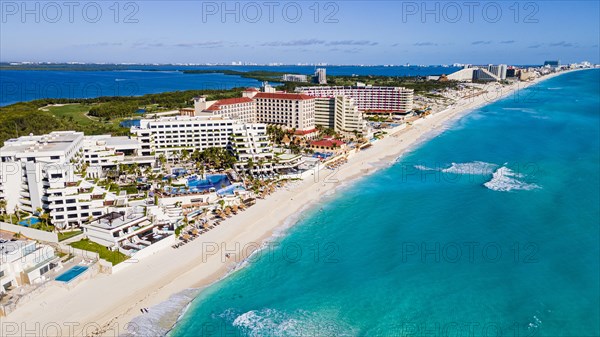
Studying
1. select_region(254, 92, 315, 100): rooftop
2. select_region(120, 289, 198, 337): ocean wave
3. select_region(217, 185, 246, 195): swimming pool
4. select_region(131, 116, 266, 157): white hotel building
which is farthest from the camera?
select_region(254, 92, 315, 100): rooftop

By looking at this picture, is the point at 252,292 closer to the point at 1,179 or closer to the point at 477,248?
the point at 477,248

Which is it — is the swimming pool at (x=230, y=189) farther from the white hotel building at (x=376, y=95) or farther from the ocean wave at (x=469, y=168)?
the white hotel building at (x=376, y=95)

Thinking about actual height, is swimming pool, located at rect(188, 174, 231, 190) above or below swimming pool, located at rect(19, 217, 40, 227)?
above

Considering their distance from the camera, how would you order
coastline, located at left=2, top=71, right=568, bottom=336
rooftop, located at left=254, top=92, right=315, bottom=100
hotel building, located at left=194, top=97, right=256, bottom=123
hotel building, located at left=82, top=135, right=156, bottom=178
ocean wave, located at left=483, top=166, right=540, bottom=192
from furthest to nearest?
1. rooftop, located at left=254, top=92, right=315, bottom=100
2. hotel building, located at left=194, top=97, right=256, bottom=123
3. hotel building, located at left=82, top=135, right=156, bottom=178
4. ocean wave, located at left=483, top=166, right=540, bottom=192
5. coastline, located at left=2, top=71, right=568, bottom=336

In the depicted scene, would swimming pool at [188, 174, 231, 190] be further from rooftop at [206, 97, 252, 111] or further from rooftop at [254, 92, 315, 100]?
rooftop at [254, 92, 315, 100]

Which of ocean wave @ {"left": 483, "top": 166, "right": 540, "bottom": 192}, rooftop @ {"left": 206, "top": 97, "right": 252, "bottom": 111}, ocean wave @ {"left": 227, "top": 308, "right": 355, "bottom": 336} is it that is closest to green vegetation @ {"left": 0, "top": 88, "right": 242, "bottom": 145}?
rooftop @ {"left": 206, "top": 97, "right": 252, "bottom": 111}

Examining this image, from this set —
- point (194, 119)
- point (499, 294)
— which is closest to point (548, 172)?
point (499, 294)
